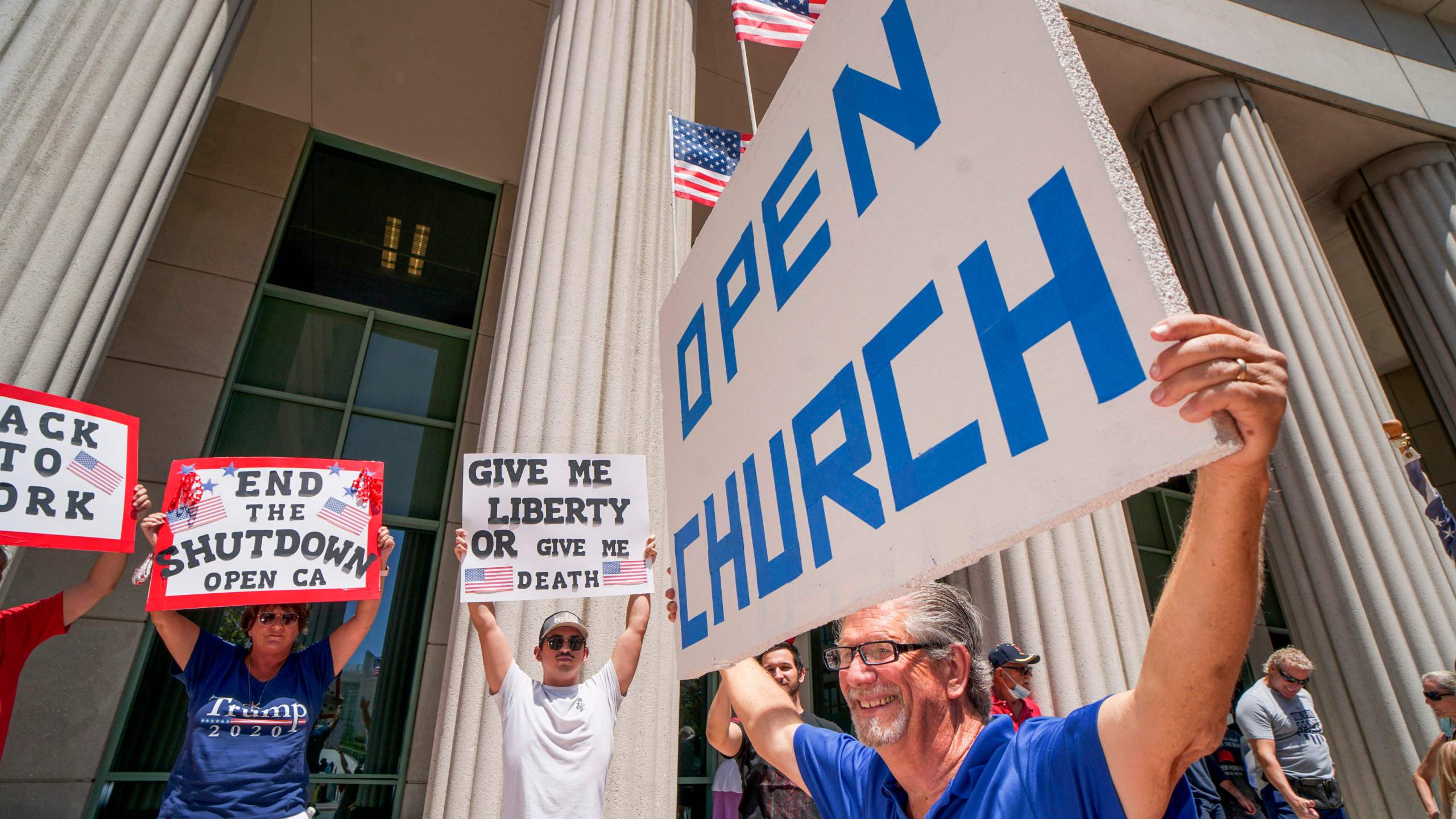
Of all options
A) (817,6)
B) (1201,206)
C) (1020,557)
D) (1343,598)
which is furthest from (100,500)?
(1201,206)

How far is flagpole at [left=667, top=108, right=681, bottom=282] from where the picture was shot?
208 inches

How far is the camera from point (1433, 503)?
16.4 ft

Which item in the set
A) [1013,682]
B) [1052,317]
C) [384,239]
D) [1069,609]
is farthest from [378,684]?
[1052,317]

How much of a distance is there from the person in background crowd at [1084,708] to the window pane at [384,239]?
7.09 m

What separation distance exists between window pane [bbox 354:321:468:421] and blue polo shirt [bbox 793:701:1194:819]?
268 inches

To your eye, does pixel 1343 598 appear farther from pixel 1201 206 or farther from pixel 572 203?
pixel 572 203

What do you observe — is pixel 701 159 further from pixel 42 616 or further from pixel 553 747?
pixel 42 616

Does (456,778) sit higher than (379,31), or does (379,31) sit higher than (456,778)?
(379,31)

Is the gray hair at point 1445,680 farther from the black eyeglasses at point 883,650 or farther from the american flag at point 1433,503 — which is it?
the black eyeglasses at point 883,650

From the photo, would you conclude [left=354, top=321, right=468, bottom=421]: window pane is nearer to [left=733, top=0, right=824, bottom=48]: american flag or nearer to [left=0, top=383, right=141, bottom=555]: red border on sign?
[left=0, top=383, right=141, bottom=555]: red border on sign

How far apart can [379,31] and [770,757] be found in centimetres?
829

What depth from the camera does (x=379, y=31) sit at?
789cm

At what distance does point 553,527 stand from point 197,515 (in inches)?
64.8

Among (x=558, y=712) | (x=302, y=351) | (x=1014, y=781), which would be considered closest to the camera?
(x=1014, y=781)
